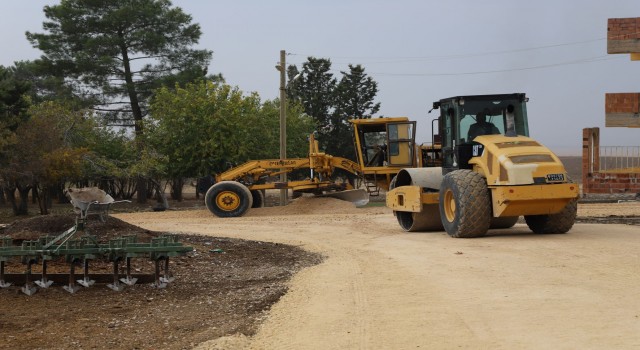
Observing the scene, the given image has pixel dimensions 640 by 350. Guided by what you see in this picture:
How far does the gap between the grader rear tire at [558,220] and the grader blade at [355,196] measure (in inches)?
571

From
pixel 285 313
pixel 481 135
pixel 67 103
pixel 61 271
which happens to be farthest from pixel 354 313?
pixel 67 103

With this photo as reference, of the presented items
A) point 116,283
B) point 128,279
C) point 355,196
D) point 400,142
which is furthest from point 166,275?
point 355,196

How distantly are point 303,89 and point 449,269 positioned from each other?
54774 mm

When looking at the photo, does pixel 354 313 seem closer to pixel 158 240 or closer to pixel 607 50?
pixel 158 240

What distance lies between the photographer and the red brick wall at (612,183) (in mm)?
28656

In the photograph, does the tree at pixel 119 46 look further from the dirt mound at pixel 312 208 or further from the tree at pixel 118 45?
the dirt mound at pixel 312 208

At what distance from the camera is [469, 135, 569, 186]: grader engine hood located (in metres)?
15.6

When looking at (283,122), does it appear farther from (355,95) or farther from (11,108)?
(355,95)

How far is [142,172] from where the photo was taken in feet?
138

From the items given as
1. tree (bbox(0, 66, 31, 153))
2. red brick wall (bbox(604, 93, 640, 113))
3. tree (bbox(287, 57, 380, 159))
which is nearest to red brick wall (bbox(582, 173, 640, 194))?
red brick wall (bbox(604, 93, 640, 113))

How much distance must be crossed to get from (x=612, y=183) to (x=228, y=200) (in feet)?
45.0

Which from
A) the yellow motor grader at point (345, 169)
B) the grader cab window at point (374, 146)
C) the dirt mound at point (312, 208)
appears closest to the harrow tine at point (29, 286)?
the yellow motor grader at point (345, 169)

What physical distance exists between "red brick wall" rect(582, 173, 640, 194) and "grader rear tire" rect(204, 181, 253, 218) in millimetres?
12066

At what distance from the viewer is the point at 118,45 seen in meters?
53.2
